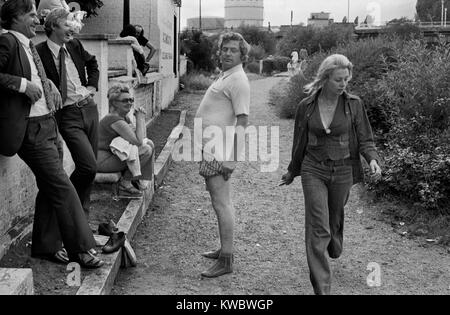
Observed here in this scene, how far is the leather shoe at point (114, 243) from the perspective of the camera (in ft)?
15.5

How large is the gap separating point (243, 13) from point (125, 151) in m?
79.2

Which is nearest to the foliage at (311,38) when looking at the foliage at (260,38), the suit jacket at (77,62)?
the foliage at (260,38)

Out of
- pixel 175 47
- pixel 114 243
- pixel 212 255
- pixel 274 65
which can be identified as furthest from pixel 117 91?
pixel 274 65

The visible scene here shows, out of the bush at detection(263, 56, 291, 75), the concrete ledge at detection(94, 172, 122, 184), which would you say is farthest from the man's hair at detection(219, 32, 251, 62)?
the bush at detection(263, 56, 291, 75)

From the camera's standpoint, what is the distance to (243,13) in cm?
8281

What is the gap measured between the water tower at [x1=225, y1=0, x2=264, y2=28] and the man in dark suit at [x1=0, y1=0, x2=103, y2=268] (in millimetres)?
79428

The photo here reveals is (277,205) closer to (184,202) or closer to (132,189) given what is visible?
(184,202)

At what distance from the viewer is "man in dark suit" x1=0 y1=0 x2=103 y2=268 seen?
3.94 meters

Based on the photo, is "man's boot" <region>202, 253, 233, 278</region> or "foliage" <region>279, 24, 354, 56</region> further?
"foliage" <region>279, 24, 354, 56</region>

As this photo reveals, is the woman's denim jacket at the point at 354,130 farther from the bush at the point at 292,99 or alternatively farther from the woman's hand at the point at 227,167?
the bush at the point at 292,99

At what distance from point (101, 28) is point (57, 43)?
1386cm

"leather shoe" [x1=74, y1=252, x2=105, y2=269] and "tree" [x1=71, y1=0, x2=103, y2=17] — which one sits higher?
"tree" [x1=71, y1=0, x2=103, y2=17]

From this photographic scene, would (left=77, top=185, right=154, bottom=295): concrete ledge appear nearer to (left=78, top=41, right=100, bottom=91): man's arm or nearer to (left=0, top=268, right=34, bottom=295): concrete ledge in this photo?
(left=0, top=268, right=34, bottom=295): concrete ledge
